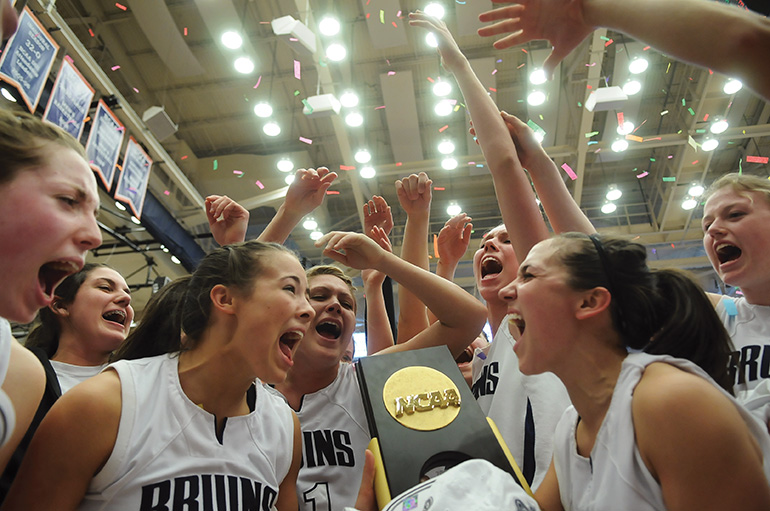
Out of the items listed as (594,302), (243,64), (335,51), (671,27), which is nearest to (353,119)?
(335,51)

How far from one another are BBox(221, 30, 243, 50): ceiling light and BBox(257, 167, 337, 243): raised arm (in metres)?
3.73

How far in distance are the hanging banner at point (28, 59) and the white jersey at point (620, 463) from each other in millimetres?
5023

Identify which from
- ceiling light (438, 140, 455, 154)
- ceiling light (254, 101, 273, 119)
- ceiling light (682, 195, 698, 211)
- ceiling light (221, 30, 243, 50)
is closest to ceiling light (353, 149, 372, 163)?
ceiling light (438, 140, 455, 154)

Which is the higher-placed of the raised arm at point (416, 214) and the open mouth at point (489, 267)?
the raised arm at point (416, 214)

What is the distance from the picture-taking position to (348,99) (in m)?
6.65

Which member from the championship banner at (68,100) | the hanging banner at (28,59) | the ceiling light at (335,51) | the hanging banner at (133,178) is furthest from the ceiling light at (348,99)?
the hanging banner at (28,59)

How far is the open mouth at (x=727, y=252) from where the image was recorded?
Result: 2.32 m

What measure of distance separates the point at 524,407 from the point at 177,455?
48.3 inches

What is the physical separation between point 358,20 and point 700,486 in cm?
692

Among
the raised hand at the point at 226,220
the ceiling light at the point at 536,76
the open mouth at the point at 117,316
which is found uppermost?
the ceiling light at the point at 536,76

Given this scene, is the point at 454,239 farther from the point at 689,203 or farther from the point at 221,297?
the point at 689,203

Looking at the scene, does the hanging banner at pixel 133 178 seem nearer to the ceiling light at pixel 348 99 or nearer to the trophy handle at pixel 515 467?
the ceiling light at pixel 348 99

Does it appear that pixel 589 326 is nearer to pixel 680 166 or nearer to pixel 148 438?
pixel 148 438

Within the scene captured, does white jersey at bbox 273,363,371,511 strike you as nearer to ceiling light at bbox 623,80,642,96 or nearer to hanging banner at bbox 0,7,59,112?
hanging banner at bbox 0,7,59,112
